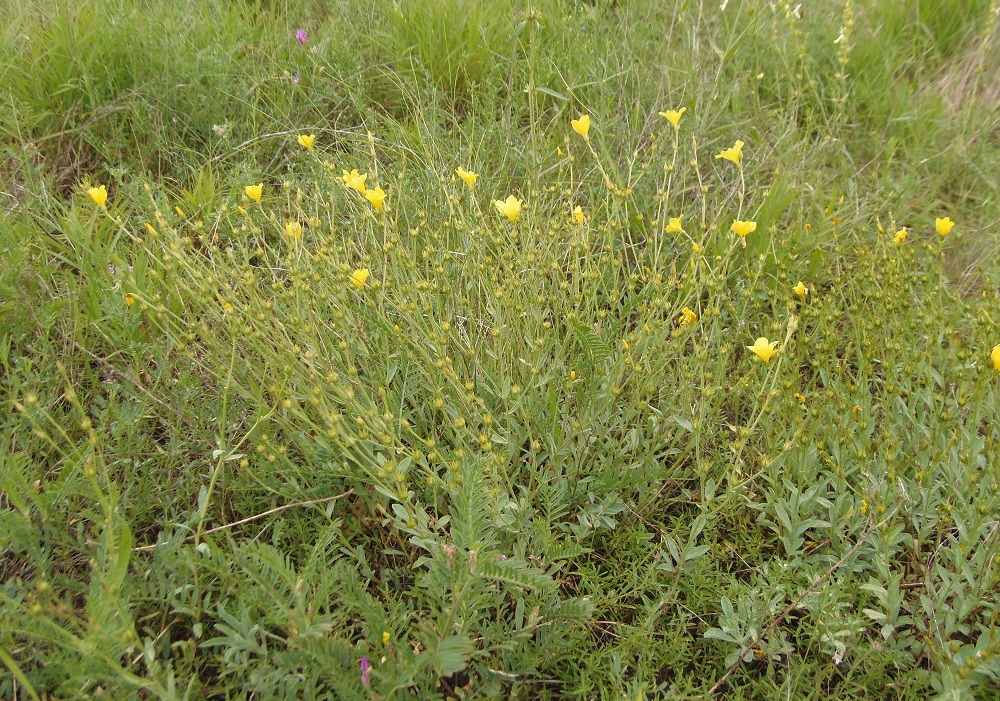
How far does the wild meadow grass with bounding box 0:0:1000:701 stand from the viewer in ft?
4.92

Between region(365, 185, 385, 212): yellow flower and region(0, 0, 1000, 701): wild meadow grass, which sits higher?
region(365, 185, 385, 212): yellow flower

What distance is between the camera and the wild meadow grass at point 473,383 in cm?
150

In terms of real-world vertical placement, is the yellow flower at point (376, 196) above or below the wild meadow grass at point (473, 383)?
above

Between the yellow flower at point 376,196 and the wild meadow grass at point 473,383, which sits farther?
the yellow flower at point 376,196

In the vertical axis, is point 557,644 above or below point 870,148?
below

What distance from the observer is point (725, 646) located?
1619 millimetres

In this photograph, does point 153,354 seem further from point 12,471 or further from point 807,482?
point 807,482

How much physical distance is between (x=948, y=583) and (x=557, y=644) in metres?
0.83

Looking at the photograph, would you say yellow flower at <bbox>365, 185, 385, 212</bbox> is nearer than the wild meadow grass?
No

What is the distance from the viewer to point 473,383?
61.8 inches

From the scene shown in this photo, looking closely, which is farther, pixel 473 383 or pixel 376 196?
pixel 376 196

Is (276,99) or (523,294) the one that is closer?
(523,294)

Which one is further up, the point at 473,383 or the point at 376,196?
the point at 376,196

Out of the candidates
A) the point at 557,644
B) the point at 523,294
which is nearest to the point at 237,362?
the point at 523,294
